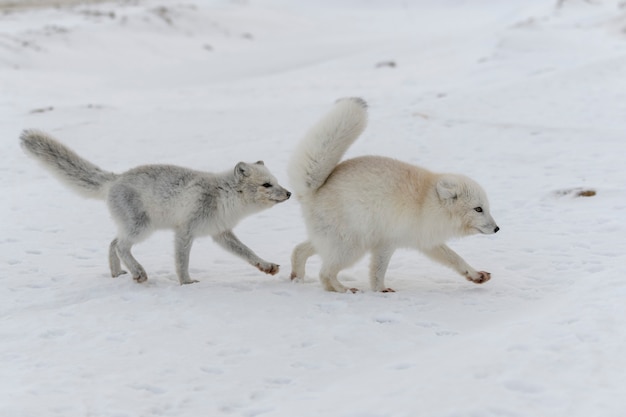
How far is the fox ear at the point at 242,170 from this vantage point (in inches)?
259

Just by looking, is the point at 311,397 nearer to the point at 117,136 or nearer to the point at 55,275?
the point at 55,275

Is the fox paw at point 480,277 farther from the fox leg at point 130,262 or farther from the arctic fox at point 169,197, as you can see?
the fox leg at point 130,262

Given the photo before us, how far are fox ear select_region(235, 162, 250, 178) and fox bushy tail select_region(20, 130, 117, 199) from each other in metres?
1.16

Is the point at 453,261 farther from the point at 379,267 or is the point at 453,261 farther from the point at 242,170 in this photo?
the point at 242,170

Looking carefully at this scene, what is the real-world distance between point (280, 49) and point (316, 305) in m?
20.5

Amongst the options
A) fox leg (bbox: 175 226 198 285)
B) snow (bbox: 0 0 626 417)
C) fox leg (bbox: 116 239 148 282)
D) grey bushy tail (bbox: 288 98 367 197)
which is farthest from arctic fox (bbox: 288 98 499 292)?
fox leg (bbox: 116 239 148 282)

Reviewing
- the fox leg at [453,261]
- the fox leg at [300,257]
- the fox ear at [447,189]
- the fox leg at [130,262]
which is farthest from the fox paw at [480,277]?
the fox leg at [130,262]

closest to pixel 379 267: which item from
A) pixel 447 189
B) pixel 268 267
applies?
pixel 447 189

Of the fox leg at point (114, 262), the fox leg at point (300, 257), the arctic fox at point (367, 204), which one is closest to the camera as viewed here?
the arctic fox at point (367, 204)

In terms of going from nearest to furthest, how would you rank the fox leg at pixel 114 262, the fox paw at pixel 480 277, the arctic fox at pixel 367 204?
the arctic fox at pixel 367 204
the fox paw at pixel 480 277
the fox leg at pixel 114 262

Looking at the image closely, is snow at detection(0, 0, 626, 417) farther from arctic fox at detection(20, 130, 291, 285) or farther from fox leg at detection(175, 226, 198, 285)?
arctic fox at detection(20, 130, 291, 285)

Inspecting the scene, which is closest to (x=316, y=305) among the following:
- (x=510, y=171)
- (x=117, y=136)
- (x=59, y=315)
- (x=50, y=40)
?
(x=59, y=315)

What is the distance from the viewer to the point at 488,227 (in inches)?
244

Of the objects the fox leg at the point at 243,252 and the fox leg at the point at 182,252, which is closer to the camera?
the fox leg at the point at 182,252
